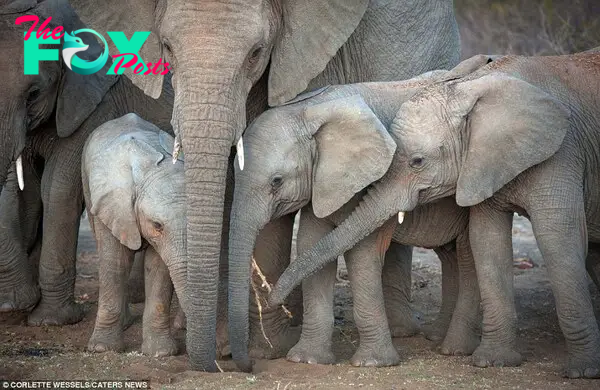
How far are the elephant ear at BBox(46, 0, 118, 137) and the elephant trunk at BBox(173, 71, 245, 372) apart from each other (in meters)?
1.75

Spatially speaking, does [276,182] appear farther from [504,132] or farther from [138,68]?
[504,132]

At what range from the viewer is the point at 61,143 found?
28.5 ft

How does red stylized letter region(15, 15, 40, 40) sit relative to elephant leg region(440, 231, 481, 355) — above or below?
above

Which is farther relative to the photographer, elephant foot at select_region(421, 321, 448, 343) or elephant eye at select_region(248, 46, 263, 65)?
elephant foot at select_region(421, 321, 448, 343)

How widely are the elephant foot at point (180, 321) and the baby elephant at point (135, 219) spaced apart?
0.58 metres

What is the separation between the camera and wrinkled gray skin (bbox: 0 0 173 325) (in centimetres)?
848

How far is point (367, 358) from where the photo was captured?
24.6ft

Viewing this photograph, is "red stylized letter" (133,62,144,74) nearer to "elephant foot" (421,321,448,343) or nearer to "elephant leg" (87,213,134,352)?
"elephant leg" (87,213,134,352)

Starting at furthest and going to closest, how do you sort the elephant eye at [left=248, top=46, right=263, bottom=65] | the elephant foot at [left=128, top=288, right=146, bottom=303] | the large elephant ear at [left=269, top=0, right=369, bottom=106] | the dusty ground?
the elephant foot at [left=128, top=288, right=146, bottom=303] < the large elephant ear at [left=269, top=0, right=369, bottom=106] < the elephant eye at [left=248, top=46, right=263, bottom=65] < the dusty ground

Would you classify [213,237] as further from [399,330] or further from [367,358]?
[399,330]

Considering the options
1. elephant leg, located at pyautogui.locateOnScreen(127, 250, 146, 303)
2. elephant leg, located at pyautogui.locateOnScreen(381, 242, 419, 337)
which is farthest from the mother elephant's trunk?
elephant leg, located at pyautogui.locateOnScreen(127, 250, 146, 303)

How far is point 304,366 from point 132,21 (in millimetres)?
2171

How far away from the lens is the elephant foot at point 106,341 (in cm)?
773

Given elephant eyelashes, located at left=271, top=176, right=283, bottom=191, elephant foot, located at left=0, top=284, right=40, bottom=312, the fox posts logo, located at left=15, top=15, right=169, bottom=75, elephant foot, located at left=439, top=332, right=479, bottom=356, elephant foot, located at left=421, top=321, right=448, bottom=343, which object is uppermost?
the fox posts logo, located at left=15, top=15, right=169, bottom=75
